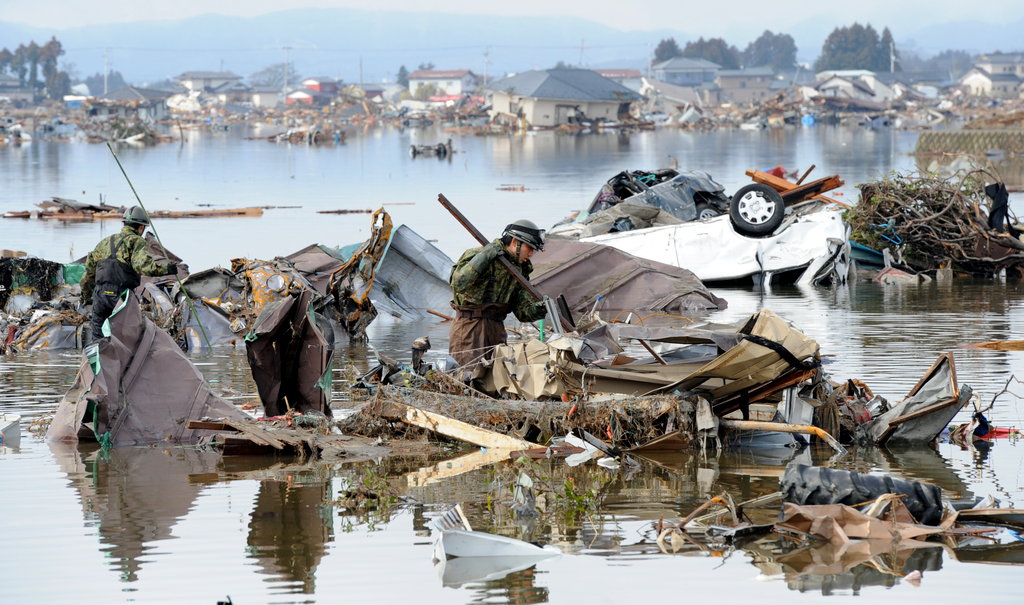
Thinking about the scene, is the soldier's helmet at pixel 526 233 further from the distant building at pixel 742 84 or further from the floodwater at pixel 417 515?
the distant building at pixel 742 84

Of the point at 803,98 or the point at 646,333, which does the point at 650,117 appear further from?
the point at 646,333

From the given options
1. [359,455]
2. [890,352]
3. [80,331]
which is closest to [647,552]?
[359,455]

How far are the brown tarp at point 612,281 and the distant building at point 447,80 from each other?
171 m

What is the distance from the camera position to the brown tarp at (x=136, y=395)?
10.5 meters

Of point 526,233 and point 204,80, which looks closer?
point 526,233

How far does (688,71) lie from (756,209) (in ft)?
573

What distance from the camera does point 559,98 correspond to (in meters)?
102

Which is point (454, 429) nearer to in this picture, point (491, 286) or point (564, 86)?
point (491, 286)

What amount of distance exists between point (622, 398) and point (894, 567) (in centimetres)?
289

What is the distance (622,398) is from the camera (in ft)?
33.0

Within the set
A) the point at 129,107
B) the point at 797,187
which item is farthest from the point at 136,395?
the point at 129,107

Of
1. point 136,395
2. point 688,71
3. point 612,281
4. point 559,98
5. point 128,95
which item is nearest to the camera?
point 136,395

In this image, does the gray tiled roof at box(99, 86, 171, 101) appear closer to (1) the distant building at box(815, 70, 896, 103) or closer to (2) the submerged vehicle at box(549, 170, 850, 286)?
(1) the distant building at box(815, 70, 896, 103)

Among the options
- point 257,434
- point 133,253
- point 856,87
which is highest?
point 856,87
